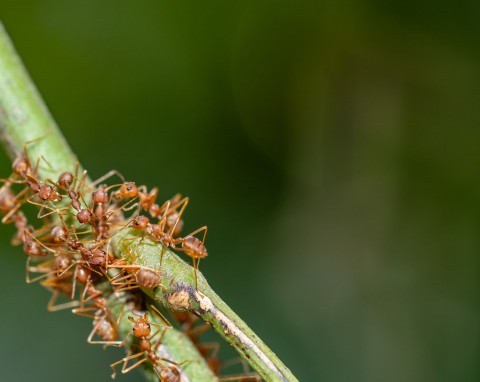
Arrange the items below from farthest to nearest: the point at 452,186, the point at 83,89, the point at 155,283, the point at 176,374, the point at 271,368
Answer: the point at 452,186 → the point at 83,89 → the point at 176,374 → the point at 155,283 → the point at 271,368

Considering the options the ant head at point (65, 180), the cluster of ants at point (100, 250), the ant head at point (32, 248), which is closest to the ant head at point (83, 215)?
the cluster of ants at point (100, 250)

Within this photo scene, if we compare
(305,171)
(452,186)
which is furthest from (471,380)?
(305,171)

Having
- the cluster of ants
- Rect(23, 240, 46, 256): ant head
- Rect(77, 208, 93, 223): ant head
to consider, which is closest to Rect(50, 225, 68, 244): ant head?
the cluster of ants

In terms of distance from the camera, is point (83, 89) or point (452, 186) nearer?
point (83, 89)

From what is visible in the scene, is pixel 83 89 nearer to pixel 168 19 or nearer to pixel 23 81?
pixel 168 19

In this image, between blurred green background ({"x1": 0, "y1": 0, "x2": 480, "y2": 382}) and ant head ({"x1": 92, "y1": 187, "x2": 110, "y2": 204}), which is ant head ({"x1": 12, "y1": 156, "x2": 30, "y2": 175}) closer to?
ant head ({"x1": 92, "y1": 187, "x2": 110, "y2": 204})

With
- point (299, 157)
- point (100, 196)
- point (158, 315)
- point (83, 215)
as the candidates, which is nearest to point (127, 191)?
point (100, 196)

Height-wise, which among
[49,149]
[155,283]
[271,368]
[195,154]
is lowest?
[195,154]

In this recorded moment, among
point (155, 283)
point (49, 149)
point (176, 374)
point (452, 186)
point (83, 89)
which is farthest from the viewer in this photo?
point (452, 186)
